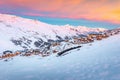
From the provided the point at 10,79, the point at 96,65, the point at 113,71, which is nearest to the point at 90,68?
the point at 96,65

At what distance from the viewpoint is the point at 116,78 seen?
50.4ft

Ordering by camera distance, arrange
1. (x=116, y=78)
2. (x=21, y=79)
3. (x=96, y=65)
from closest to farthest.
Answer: (x=116, y=78) → (x=96, y=65) → (x=21, y=79)

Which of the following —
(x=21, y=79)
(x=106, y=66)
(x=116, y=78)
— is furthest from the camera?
(x=21, y=79)

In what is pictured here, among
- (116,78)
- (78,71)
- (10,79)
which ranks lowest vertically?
(116,78)

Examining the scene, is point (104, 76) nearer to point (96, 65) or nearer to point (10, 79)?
point (96, 65)

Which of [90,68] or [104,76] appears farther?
[90,68]

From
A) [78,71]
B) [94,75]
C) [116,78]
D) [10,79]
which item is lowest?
[116,78]

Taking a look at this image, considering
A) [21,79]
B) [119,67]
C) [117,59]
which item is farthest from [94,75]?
[21,79]

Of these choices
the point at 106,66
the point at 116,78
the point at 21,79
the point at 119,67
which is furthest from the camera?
the point at 21,79

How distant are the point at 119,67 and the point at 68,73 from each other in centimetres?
479

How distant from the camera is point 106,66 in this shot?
1909 cm

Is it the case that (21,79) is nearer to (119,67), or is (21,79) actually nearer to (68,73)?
(68,73)

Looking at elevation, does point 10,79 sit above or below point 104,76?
above

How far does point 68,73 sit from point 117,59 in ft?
13.9
